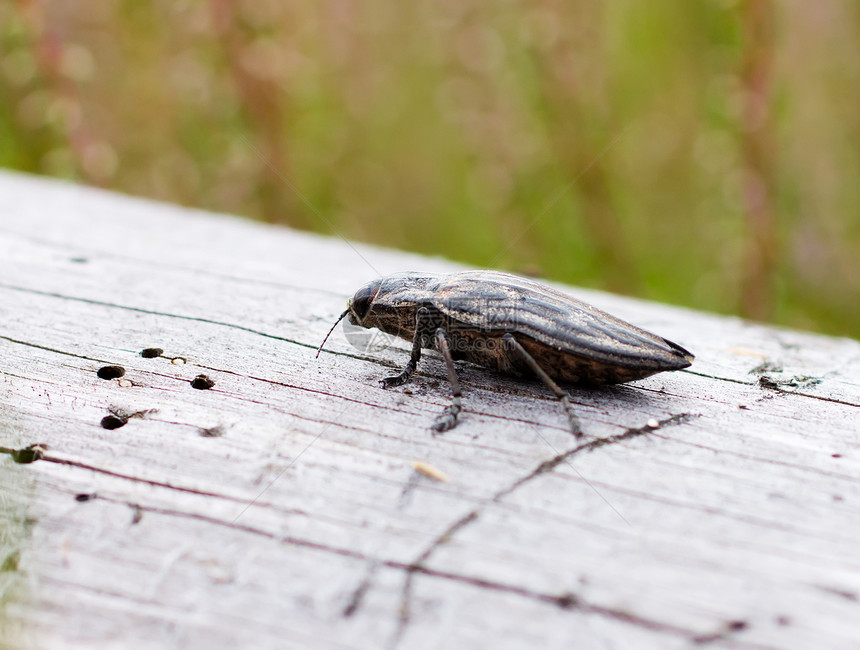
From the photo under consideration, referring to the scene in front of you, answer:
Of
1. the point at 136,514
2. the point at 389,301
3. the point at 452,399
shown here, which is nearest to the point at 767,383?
the point at 452,399

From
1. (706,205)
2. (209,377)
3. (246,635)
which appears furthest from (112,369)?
(706,205)

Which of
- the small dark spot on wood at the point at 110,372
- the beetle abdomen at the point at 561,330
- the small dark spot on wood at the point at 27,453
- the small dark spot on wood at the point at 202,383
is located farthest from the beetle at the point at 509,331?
the small dark spot on wood at the point at 27,453

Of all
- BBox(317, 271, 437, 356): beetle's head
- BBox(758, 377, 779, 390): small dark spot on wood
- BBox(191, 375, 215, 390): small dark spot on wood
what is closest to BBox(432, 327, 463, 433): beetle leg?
BBox(317, 271, 437, 356): beetle's head

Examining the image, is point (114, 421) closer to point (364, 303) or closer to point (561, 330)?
point (364, 303)

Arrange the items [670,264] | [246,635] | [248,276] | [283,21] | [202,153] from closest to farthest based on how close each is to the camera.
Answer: [246,635] → [248,276] → [283,21] → [202,153] → [670,264]

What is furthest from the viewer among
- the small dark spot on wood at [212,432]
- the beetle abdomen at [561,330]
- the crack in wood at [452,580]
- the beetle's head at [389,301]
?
the beetle's head at [389,301]

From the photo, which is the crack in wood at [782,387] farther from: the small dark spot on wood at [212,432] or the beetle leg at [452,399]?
the small dark spot on wood at [212,432]

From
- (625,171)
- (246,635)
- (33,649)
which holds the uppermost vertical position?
(625,171)

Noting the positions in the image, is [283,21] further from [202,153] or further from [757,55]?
[757,55]
